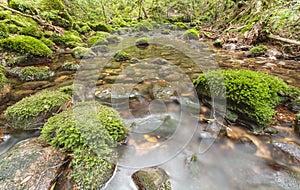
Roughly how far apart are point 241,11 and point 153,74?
9.38 metres

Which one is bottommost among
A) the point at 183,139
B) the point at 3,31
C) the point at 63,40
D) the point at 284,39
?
the point at 183,139

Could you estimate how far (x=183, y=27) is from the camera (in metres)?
16.5

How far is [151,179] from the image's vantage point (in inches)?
67.9

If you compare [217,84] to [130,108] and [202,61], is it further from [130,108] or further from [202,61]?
[202,61]

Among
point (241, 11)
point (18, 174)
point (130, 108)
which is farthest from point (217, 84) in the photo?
point (241, 11)

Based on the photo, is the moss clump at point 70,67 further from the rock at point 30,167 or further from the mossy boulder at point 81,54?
the rock at point 30,167

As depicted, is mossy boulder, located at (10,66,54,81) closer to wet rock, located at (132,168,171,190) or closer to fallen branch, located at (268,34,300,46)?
wet rock, located at (132,168,171,190)

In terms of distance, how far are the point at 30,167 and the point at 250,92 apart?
2821 mm

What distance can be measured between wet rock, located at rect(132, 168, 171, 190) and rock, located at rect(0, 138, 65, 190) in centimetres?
81

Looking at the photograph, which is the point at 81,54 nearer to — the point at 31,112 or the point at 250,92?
the point at 31,112

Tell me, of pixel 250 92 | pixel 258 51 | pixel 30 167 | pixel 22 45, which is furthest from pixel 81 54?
pixel 258 51

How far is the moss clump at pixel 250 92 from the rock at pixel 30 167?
2.39 m

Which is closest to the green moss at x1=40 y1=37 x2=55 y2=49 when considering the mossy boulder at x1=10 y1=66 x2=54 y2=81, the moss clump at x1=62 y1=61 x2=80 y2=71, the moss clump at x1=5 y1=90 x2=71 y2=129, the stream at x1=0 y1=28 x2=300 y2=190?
the moss clump at x1=62 y1=61 x2=80 y2=71

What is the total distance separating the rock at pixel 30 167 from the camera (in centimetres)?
157
